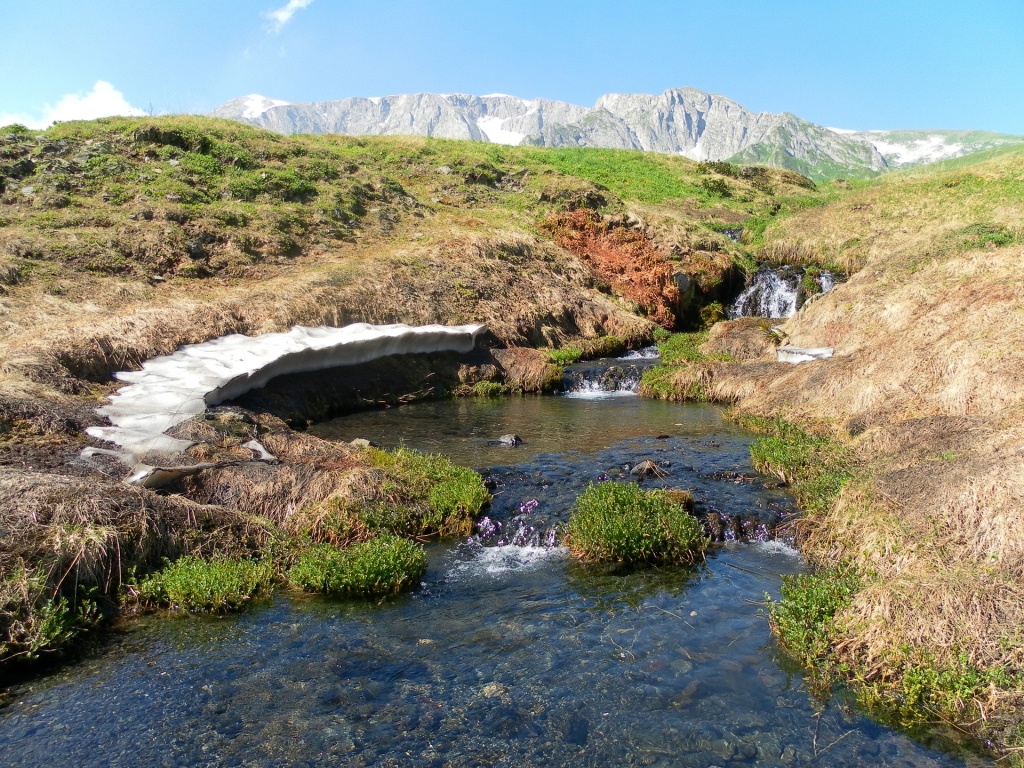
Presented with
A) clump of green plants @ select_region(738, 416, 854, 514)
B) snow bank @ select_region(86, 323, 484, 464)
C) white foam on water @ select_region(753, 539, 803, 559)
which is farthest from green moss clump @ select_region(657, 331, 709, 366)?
white foam on water @ select_region(753, 539, 803, 559)

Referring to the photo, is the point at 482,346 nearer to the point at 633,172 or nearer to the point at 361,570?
the point at 361,570

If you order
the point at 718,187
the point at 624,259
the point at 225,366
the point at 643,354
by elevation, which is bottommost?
the point at 643,354

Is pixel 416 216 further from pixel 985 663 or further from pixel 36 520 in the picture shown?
pixel 985 663

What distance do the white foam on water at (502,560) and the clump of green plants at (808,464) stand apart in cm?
424

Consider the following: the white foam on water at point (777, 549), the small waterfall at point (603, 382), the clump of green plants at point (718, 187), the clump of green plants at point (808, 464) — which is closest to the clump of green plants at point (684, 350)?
the small waterfall at point (603, 382)

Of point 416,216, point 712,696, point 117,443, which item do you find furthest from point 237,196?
point 712,696

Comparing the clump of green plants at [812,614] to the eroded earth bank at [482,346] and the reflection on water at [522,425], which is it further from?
the reflection on water at [522,425]

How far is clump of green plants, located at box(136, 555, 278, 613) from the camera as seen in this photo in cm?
857

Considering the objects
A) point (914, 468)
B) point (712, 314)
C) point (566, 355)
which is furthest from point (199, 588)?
point (712, 314)

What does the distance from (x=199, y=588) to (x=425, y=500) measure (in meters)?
4.16

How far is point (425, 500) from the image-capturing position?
12.0 m

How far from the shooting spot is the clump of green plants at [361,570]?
29.8 ft

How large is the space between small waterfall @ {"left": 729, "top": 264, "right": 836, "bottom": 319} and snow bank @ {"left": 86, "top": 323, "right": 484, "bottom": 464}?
15.7 m

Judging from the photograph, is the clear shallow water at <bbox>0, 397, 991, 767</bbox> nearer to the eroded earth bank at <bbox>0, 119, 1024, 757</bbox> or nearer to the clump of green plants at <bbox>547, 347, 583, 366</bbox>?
the eroded earth bank at <bbox>0, 119, 1024, 757</bbox>
